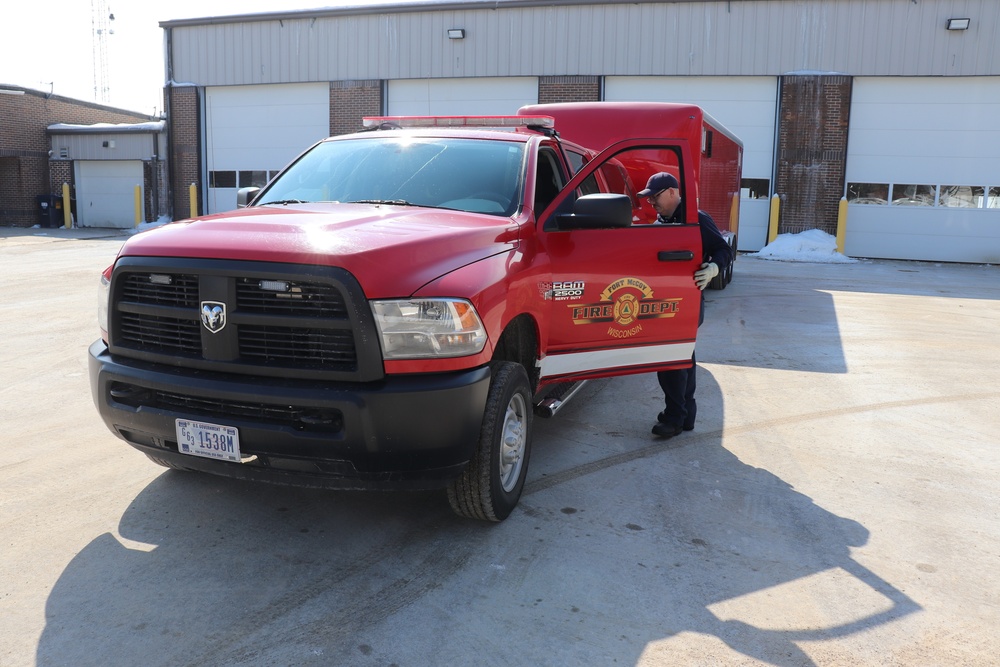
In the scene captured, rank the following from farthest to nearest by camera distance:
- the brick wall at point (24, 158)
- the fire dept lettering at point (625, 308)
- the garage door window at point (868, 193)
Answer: the brick wall at point (24, 158), the garage door window at point (868, 193), the fire dept lettering at point (625, 308)

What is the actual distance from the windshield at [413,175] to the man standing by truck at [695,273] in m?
1.10

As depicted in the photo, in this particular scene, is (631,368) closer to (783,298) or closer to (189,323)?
(189,323)

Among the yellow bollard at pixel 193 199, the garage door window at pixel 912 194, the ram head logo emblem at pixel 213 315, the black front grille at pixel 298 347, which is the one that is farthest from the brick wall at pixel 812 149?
the ram head logo emblem at pixel 213 315

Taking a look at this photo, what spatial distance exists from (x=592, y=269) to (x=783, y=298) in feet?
31.4

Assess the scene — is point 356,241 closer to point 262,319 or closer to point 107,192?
point 262,319

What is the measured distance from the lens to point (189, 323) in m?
3.62

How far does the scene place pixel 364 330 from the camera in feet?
11.0

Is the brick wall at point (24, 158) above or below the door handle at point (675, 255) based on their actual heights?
above

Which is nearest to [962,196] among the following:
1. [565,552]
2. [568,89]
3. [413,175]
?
[568,89]

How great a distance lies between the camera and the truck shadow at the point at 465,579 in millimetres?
3049

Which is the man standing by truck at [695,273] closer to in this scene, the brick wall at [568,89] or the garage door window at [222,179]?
the brick wall at [568,89]

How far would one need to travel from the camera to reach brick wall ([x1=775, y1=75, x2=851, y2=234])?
72.3 feet

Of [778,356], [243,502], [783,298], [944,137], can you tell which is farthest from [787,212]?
[243,502]

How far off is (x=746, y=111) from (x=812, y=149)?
2046 mm
